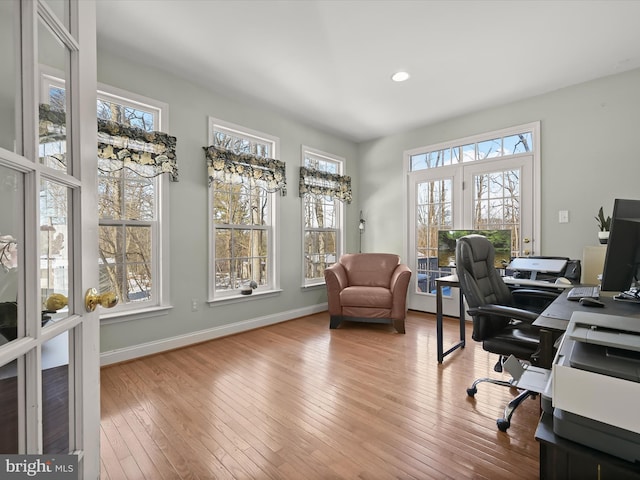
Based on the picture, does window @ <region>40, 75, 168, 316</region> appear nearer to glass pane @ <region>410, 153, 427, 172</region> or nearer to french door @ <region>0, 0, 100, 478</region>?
french door @ <region>0, 0, 100, 478</region>

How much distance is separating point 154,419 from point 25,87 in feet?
6.45

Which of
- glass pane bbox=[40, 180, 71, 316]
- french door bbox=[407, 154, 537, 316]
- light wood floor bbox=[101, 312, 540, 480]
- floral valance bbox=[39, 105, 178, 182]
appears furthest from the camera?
french door bbox=[407, 154, 537, 316]

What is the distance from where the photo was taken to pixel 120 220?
2.81 m

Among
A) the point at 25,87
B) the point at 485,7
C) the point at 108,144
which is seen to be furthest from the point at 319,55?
the point at 25,87

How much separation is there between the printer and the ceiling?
2400 millimetres

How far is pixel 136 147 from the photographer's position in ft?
9.05

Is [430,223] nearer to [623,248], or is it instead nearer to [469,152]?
[469,152]

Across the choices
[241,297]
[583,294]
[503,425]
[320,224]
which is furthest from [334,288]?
[583,294]

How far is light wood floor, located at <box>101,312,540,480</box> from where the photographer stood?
149cm

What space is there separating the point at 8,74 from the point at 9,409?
60 cm

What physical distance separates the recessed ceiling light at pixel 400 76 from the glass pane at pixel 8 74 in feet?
10.2

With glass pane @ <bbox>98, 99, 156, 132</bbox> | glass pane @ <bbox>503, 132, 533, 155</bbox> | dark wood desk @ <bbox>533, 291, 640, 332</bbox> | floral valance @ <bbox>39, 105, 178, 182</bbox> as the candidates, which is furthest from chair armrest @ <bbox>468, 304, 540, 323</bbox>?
glass pane @ <bbox>98, 99, 156, 132</bbox>

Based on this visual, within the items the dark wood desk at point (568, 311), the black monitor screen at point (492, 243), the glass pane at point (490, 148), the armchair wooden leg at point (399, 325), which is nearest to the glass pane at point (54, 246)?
the dark wood desk at point (568, 311)

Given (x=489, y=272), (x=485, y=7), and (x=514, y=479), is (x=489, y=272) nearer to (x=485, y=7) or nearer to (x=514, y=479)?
(x=514, y=479)
